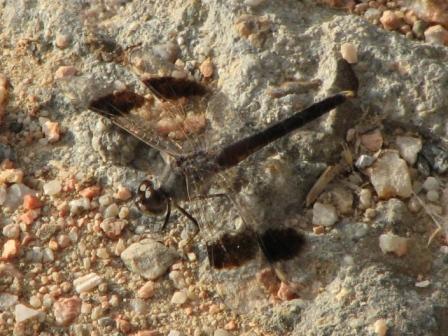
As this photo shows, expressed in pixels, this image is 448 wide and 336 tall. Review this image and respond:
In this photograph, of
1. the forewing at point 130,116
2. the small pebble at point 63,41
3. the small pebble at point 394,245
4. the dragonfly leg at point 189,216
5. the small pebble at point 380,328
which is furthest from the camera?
the small pebble at point 63,41

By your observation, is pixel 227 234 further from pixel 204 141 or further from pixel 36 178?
pixel 36 178

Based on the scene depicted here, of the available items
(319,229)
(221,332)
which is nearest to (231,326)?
(221,332)

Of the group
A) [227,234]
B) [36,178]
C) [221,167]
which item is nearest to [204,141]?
[221,167]

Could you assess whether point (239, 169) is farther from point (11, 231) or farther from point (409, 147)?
point (11, 231)

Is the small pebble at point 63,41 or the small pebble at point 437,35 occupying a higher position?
the small pebble at point 63,41

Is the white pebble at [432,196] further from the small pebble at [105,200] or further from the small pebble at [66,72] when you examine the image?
the small pebble at [66,72]

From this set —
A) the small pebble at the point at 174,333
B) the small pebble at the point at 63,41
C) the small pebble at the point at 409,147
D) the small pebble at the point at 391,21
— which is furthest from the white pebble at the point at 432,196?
the small pebble at the point at 63,41

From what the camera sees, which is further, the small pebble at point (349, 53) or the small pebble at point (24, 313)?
the small pebble at point (349, 53)
